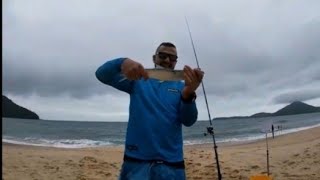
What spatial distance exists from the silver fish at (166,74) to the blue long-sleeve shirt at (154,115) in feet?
0.77

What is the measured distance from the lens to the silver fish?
118 inches

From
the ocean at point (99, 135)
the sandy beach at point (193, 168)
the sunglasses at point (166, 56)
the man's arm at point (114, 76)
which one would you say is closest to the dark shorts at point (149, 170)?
the man's arm at point (114, 76)

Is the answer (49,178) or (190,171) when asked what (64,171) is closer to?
(49,178)

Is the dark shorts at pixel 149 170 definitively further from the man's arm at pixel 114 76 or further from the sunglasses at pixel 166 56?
the sunglasses at pixel 166 56

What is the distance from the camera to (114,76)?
329cm

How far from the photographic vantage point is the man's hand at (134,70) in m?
2.89

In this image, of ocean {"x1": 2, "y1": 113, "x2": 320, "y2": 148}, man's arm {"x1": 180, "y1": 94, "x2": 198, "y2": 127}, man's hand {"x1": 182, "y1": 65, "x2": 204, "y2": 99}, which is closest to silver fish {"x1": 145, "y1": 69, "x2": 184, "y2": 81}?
man's hand {"x1": 182, "y1": 65, "x2": 204, "y2": 99}

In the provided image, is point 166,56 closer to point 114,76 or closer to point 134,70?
point 114,76

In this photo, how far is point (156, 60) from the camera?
3.41m

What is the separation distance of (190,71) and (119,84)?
0.62m

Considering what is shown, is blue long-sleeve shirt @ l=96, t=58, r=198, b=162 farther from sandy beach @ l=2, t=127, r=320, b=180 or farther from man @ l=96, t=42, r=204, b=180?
sandy beach @ l=2, t=127, r=320, b=180

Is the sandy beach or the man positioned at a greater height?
the man

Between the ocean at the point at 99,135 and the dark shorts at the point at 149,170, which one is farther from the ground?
the ocean at the point at 99,135

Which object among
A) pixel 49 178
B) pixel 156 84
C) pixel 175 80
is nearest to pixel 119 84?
pixel 156 84
